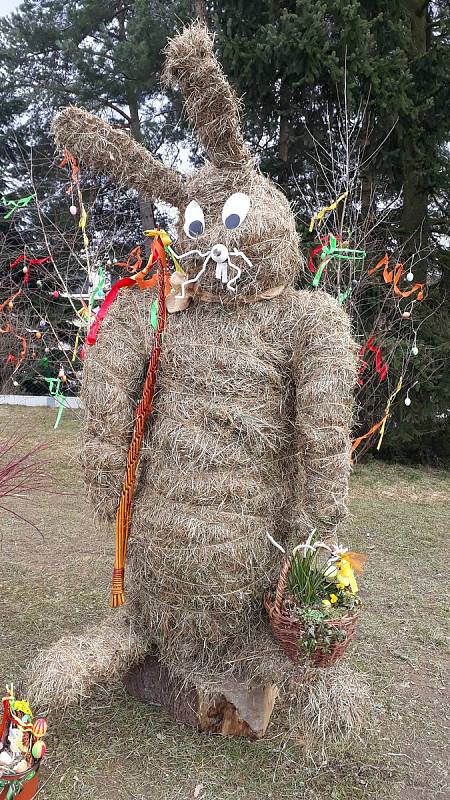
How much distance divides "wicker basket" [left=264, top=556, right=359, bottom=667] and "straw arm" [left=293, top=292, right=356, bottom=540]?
0.21 m

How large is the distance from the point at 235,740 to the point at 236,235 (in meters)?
1.86

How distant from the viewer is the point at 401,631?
12.3 ft

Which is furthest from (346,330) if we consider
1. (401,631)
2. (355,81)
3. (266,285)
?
(355,81)

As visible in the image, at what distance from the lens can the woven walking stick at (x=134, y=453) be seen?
2.33 m

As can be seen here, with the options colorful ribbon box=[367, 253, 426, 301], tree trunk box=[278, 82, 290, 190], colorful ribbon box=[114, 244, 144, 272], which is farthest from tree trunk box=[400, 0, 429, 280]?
colorful ribbon box=[114, 244, 144, 272]

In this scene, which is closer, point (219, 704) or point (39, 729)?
point (39, 729)

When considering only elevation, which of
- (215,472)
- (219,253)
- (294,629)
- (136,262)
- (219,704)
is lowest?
(219,704)

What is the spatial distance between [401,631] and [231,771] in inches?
67.9

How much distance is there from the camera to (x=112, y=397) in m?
2.34

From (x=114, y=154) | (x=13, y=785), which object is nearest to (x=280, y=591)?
(x=13, y=785)

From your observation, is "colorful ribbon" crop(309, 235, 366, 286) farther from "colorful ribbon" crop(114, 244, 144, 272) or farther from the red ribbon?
the red ribbon

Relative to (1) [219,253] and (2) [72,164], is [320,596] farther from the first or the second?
(2) [72,164]

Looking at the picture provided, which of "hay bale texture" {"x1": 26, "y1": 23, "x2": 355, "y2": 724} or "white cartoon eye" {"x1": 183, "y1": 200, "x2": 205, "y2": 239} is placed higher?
"white cartoon eye" {"x1": 183, "y1": 200, "x2": 205, "y2": 239}

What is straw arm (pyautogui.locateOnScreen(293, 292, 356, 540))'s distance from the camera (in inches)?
85.0
